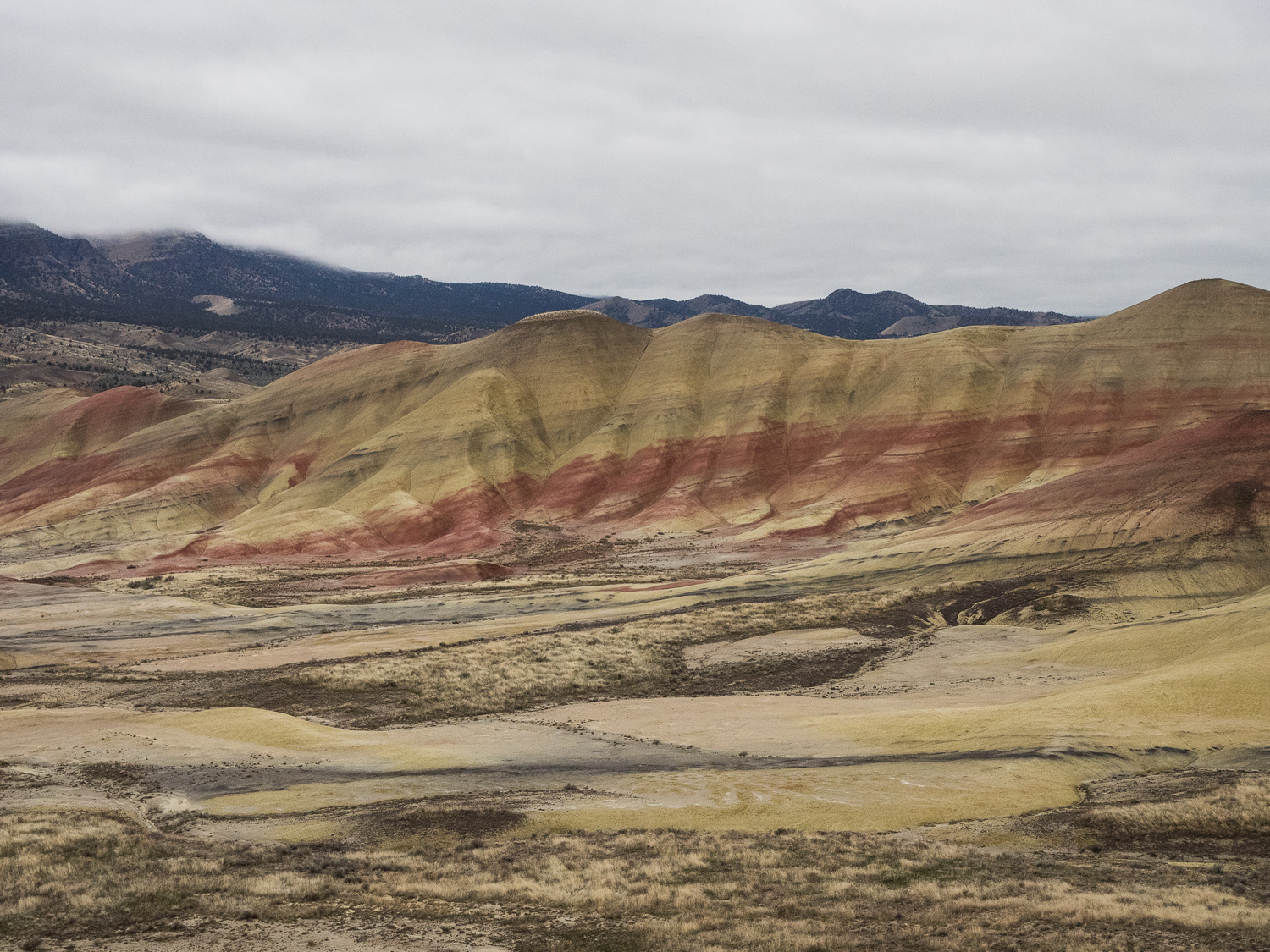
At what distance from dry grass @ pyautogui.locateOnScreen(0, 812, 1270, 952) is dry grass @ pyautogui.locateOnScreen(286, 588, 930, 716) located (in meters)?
18.9

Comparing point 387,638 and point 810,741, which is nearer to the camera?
point 810,741

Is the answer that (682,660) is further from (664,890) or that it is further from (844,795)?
(664,890)

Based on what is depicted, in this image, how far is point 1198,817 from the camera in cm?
1995

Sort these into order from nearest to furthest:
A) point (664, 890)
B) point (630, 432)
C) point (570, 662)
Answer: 1. point (664, 890)
2. point (570, 662)
3. point (630, 432)

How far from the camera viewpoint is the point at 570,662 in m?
44.8

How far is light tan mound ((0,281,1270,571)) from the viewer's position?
100 m

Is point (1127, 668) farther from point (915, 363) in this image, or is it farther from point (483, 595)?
point (915, 363)

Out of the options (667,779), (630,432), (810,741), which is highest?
(630,432)

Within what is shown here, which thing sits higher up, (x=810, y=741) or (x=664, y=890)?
(x=664, y=890)

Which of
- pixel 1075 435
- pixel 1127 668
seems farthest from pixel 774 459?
pixel 1127 668

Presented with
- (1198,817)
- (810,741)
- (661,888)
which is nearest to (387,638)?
(810,741)

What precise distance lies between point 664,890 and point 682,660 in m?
29.4

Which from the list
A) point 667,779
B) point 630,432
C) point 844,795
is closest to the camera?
point 844,795

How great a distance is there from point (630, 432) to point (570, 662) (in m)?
76.9
